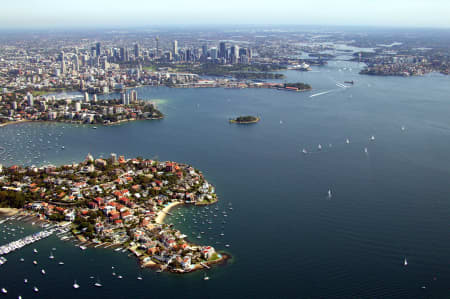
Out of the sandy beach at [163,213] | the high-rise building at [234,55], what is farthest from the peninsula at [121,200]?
the high-rise building at [234,55]

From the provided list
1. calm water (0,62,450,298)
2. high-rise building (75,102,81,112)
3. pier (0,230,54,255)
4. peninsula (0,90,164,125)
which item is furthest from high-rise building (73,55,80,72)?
pier (0,230,54,255)

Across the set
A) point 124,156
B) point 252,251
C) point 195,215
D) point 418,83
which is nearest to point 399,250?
point 252,251

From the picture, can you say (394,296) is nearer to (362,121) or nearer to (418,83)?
(362,121)

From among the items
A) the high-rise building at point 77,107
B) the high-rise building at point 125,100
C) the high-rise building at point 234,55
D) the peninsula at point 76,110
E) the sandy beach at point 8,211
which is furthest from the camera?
the high-rise building at point 234,55

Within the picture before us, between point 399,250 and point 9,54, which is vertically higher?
point 9,54

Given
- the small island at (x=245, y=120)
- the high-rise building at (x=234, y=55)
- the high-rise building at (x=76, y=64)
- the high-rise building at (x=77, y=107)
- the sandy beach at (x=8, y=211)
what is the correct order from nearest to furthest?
the sandy beach at (x=8, y=211) < the small island at (x=245, y=120) < the high-rise building at (x=77, y=107) < the high-rise building at (x=76, y=64) < the high-rise building at (x=234, y=55)

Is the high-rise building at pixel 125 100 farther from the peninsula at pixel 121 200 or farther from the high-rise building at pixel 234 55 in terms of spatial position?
the high-rise building at pixel 234 55

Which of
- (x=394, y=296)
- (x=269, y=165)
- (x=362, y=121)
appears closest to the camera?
(x=394, y=296)

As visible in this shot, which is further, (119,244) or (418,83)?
(418,83)
